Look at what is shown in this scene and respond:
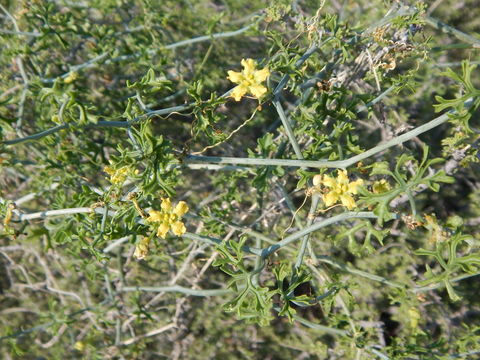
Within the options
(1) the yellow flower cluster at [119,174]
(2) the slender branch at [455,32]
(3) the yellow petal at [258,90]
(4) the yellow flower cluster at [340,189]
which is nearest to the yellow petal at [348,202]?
(4) the yellow flower cluster at [340,189]

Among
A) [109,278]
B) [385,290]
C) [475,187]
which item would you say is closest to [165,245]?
[109,278]

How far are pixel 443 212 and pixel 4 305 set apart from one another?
3780 mm

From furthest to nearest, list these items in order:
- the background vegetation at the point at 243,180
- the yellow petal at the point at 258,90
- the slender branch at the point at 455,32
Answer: the slender branch at the point at 455,32
the background vegetation at the point at 243,180
the yellow petal at the point at 258,90

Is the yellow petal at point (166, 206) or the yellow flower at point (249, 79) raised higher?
the yellow flower at point (249, 79)

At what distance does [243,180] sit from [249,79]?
145 centimetres

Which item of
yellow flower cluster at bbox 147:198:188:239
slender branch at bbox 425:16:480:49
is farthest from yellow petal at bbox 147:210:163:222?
slender branch at bbox 425:16:480:49

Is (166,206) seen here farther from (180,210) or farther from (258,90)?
(258,90)

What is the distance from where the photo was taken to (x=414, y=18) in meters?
1.59

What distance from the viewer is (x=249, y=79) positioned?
1398 millimetres

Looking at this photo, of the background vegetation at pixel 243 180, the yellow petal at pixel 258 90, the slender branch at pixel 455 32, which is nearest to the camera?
the yellow petal at pixel 258 90

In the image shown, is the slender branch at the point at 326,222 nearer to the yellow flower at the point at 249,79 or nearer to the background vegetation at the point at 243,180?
the background vegetation at the point at 243,180

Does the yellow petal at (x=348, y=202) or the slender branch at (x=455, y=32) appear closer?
the yellow petal at (x=348, y=202)

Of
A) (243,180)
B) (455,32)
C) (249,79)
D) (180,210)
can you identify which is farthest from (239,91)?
(243,180)

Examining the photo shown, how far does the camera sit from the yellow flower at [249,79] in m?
1.36
